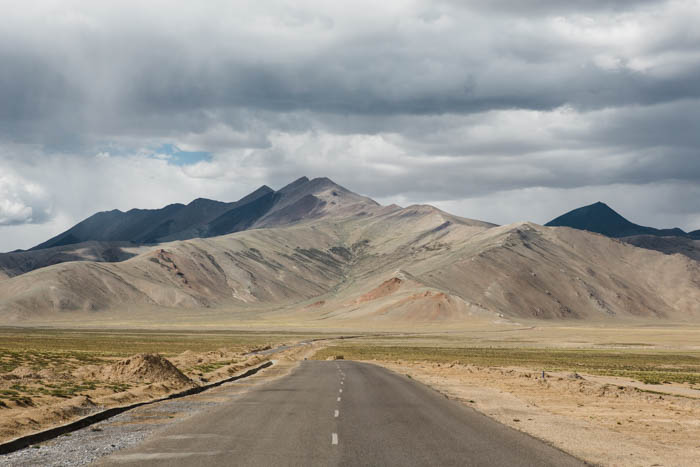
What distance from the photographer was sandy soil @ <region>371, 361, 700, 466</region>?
1903 centimetres

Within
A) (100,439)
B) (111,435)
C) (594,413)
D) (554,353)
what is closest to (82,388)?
(111,435)

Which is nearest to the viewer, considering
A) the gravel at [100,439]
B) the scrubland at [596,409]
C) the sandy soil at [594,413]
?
the gravel at [100,439]

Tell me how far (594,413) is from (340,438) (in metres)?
15.0

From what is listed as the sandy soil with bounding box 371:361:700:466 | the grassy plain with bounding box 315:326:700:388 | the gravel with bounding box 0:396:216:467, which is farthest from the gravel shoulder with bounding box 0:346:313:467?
the grassy plain with bounding box 315:326:700:388

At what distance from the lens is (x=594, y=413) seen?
29516 millimetres

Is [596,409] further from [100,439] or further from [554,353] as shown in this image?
[554,353]

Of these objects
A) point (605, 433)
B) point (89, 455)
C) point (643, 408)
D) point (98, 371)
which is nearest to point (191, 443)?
point (89, 455)

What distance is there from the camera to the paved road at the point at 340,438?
16047 mm

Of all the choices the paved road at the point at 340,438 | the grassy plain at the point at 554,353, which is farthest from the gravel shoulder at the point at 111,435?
the grassy plain at the point at 554,353

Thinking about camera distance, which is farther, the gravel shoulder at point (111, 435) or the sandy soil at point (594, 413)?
the sandy soil at point (594, 413)

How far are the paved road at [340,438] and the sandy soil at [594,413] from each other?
1.47m

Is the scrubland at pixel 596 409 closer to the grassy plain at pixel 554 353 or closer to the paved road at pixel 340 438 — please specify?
the paved road at pixel 340 438

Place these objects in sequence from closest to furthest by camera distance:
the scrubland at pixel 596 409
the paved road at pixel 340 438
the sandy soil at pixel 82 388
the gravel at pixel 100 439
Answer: the paved road at pixel 340 438 → the gravel at pixel 100 439 → the scrubland at pixel 596 409 → the sandy soil at pixel 82 388

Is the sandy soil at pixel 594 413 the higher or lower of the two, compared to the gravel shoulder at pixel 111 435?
lower
